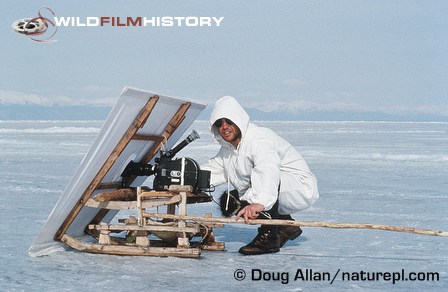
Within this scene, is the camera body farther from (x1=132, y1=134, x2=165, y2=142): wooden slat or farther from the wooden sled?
(x1=132, y1=134, x2=165, y2=142): wooden slat

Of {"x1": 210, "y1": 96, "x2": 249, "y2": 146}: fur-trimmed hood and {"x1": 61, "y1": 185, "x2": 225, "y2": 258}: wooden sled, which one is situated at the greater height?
{"x1": 210, "y1": 96, "x2": 249, "y2": 146}: fur-trimmed hood

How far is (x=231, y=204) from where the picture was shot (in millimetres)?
5211

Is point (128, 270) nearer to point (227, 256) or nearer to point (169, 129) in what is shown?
point (227, 256)

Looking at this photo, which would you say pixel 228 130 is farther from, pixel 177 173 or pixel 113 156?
pixel 113 156

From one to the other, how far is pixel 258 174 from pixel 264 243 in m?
0.57

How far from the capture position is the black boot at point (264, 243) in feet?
16.4

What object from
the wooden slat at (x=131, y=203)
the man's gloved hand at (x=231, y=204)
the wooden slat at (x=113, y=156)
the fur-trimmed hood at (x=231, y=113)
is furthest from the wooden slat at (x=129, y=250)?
the fur-trimmed hood at (x=231, y=113)

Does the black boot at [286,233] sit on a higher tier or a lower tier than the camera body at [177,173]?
lower

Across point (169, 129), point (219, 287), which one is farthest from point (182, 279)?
point (169, 129)

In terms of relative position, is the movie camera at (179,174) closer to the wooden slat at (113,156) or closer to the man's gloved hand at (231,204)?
the man's gloved hand at (231,204)

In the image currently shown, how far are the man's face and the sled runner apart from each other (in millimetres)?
286

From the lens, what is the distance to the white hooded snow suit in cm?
471

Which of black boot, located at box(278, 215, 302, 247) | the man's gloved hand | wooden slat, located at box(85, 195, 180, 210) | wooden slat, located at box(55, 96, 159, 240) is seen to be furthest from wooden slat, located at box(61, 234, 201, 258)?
black boot, located at box(278, 215, 302, 247)

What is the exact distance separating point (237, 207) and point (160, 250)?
2.24 ft
